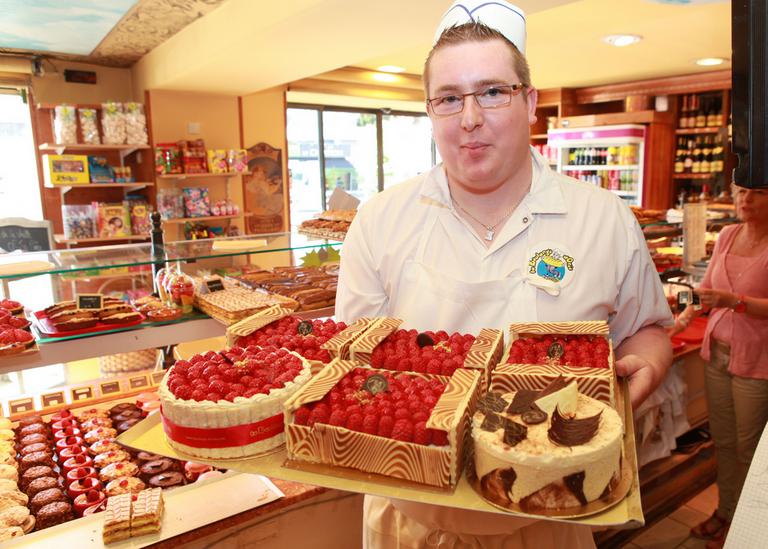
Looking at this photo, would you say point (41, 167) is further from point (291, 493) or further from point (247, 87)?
point (291, 493)

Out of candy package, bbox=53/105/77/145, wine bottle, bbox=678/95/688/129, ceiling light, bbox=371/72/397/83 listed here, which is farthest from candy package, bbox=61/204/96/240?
wine bottle, bbox=678/95/688/129

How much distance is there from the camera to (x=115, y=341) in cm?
238

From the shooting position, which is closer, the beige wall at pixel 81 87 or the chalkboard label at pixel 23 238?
the chalkboard label at pixel 23 238

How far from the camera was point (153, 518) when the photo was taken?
178 centimetres

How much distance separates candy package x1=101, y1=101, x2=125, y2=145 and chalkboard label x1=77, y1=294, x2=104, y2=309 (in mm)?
4431

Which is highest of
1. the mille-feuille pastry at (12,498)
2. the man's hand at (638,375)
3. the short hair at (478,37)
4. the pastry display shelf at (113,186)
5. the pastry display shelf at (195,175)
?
the short hair at (478,37)

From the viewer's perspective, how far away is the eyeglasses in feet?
4.54

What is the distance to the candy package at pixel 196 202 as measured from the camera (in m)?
6.75

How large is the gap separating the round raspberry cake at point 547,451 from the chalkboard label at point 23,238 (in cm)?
572

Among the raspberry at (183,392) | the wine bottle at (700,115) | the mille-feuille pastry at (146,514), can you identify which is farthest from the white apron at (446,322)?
the wine bottle at (700,115)

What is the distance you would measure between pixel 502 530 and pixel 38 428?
2.06m

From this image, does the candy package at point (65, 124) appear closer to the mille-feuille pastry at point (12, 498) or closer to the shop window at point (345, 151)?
the shop window at point (345, 151)

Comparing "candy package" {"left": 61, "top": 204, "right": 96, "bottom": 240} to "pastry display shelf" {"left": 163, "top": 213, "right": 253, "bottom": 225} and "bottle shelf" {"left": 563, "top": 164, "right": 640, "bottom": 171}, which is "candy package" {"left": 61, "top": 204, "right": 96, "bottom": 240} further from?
"bottle shelf" {"left": 563, "top": 164, "right": 640, "bottom": 171}

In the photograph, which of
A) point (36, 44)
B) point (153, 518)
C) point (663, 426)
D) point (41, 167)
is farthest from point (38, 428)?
point (41, 167)
